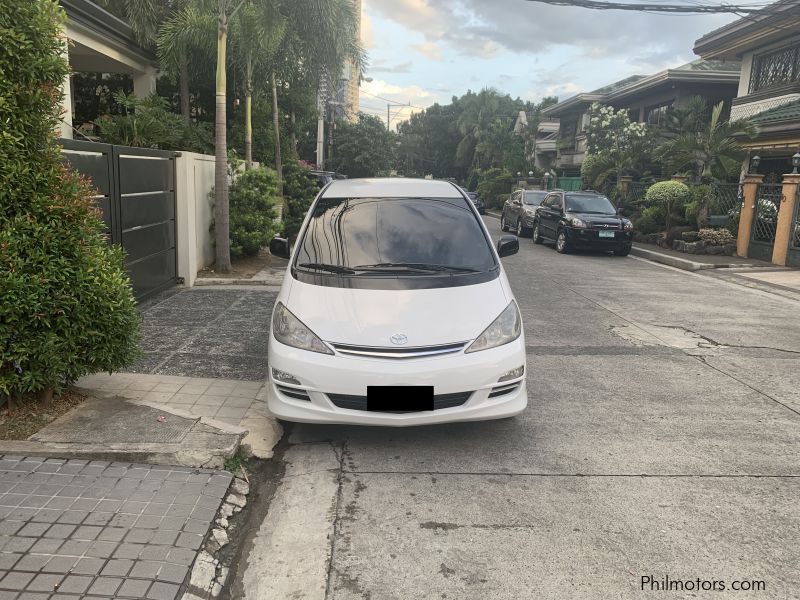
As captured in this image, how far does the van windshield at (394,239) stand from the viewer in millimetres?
4859

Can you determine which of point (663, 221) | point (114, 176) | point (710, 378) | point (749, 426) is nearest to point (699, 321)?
point (710, 378)

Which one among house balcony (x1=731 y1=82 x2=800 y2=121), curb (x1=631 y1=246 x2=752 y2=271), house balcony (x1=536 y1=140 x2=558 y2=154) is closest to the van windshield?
curb (x1=631 y1=246 x2=752 y2=271)

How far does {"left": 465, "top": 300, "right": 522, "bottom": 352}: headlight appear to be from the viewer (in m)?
4.20

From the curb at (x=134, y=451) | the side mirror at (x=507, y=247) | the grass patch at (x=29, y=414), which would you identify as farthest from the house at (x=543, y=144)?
the curb at (x=134, y=451)

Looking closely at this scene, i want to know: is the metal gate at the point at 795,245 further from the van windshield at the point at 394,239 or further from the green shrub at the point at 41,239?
the green shrub at the point at 41,239

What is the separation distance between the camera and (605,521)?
3.54m

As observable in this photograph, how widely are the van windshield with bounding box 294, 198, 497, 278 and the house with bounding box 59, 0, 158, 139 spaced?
6.59m

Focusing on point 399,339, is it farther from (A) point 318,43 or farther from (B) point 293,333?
(A) point 318,43

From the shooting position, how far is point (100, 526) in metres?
3.19

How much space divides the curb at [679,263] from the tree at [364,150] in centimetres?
2753

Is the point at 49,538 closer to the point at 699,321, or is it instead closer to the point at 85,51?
the point at 699,321

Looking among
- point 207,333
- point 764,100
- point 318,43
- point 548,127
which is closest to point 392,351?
point 207,333

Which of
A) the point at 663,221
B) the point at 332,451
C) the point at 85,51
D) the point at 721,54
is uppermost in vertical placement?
the point at 721,54

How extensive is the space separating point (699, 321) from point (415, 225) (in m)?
5.40
